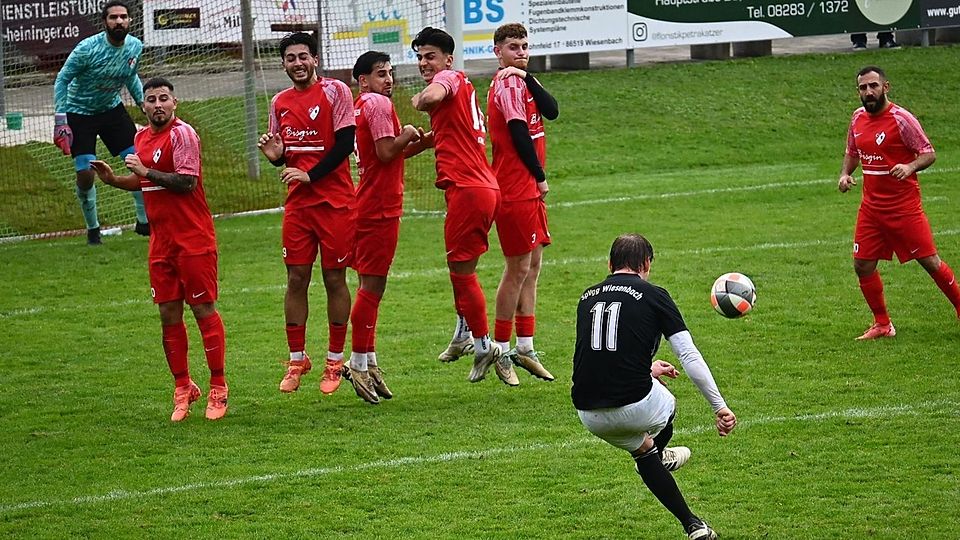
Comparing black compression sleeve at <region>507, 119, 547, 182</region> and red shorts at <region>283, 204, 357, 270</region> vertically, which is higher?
black compression sleeve at <region>507, 119, 547, 182</region>

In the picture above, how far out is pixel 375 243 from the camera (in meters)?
9.05

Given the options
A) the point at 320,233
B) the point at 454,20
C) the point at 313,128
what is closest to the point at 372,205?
the point at 320,233

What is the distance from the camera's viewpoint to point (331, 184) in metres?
8.98

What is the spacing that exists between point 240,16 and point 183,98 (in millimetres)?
1408

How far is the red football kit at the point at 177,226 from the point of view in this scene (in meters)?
8.56

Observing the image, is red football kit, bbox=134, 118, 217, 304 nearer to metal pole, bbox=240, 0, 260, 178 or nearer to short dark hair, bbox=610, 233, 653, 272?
short dark hair, bbox=610, 233, 653, 272

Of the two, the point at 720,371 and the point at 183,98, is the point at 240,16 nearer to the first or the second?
the point at 183,98

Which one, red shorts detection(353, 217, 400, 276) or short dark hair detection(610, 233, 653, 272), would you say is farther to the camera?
red shorts detection(353, 217, 400, 276)

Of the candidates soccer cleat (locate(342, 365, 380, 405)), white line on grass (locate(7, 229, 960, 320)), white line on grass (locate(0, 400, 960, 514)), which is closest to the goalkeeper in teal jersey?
white line on grass (locate(7, 229, 960, 320))

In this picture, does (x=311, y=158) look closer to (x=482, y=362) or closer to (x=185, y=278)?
(x=185, y=278)

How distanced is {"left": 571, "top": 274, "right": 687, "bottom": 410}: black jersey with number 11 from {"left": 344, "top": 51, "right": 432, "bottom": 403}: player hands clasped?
119 inches

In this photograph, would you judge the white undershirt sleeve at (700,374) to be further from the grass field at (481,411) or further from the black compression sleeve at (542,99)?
the black compression sleeve at (542,99)

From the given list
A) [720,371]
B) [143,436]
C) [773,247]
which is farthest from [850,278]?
[143,436]

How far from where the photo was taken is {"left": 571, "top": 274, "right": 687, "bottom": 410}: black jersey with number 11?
612 centimetres
